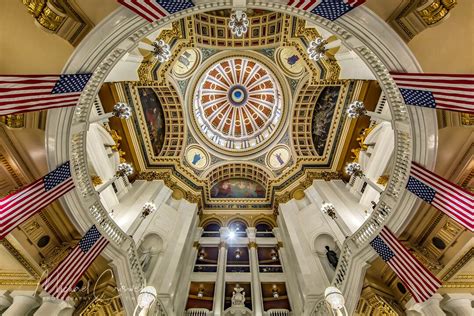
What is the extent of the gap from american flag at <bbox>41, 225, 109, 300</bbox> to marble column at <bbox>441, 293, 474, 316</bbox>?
11.5 metres

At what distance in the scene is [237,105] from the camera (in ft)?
90.6

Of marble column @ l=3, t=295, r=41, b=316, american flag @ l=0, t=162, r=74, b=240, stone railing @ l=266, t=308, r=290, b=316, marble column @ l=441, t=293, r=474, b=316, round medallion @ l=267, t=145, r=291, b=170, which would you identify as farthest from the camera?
round medallion @ l=267, t=145, r=291, b=170

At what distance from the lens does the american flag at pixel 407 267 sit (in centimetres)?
746

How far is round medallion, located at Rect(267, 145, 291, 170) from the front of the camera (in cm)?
2298

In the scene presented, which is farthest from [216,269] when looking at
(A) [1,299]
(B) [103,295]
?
(A) [1,299]

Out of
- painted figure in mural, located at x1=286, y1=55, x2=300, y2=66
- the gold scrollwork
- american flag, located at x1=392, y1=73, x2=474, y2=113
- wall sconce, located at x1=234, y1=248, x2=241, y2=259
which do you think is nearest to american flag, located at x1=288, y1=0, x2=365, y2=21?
the gold scrollwork

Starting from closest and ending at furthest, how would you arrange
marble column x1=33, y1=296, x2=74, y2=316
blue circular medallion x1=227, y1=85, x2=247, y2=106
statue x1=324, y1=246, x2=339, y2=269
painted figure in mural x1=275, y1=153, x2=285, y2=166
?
marble column x1=33, y1=296, x2=74, y2=316
statue x1=324, y1=246, x2=339, y2=269
painted figure in mural x1=275, y1=153, x2=285, y2=166
blue circular medallion x1=227, y1=85, x2=247, y2=106

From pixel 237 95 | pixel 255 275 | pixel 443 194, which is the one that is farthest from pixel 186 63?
pixel 443 194

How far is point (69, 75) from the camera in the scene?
24.4ft

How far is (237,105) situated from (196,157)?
25.4ft

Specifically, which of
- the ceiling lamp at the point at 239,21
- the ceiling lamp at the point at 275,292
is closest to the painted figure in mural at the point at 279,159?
the ceiling lamp at the point at 275,292

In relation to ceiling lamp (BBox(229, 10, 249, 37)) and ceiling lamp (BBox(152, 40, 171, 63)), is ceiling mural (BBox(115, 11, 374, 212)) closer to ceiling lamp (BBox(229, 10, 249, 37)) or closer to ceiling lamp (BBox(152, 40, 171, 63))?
ceiling lamp (BBox(152, 40, 171, 63))

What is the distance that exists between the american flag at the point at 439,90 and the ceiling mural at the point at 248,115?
1002 cm

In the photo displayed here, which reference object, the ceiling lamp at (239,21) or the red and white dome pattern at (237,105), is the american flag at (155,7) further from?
the red and white dome pattern at (237,105)
